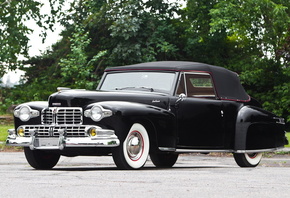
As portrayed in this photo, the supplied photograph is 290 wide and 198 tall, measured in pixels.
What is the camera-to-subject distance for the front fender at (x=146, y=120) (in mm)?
9906

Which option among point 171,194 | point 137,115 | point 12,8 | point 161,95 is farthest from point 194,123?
point 12,8

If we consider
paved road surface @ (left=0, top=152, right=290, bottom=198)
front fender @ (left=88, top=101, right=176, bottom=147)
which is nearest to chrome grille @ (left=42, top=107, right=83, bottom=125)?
front fender @ (left=88, top=101, right=176, bottom=147)

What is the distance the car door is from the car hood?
1.31 ft

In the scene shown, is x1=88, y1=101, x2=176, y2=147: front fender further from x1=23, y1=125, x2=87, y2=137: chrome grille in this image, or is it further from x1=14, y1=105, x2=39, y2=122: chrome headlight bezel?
x1=14, y1=105, x2=39, y2=122: chrome headlight bezel

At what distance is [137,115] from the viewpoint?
1009 cm

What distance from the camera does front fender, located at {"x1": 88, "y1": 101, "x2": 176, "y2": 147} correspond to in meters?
9.91

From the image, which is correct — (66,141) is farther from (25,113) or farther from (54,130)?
(25,113)

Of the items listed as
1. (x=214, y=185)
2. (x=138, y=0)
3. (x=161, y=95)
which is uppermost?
(x=138, y=0)

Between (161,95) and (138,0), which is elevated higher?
(138,0)

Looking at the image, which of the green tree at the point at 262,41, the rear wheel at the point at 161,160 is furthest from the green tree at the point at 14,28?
the rear wheel at the point at 161,160

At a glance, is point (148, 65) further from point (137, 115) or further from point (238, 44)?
point (238, 44)

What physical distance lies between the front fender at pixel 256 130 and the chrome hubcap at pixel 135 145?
7.22 ft

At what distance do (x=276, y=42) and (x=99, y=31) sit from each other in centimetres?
952

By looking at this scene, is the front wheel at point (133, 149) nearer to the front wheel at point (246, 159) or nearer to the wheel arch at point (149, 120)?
the wheel arch at point (149, 120)
